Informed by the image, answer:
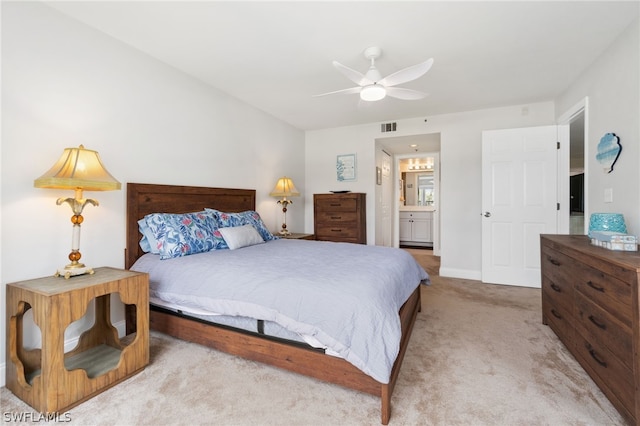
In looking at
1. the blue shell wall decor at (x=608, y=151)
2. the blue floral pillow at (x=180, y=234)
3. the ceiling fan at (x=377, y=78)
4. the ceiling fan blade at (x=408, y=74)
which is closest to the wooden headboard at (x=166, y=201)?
the blue floral pillow at (x=180, y=234)

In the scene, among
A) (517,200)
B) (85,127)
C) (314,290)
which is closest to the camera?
(314,290)

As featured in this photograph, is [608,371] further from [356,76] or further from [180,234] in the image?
[180,234]

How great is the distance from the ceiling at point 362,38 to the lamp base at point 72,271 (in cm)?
178

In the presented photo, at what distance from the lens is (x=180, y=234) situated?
2541mm

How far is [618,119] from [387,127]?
2827 millimetres

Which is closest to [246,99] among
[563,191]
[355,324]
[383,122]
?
[383,122]

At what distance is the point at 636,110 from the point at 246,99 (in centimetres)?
369

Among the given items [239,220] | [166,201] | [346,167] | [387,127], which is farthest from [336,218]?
[166,201]

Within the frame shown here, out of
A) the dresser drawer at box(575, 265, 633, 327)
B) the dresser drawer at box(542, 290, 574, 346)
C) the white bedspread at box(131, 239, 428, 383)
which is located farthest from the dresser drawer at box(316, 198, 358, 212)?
the dresser drawer at box(575, 265, 633, 327)

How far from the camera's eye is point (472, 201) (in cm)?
438

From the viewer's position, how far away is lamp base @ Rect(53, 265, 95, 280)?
72.7 inches

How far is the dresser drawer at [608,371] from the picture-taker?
1.39 metres

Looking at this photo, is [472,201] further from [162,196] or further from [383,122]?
[162,196]

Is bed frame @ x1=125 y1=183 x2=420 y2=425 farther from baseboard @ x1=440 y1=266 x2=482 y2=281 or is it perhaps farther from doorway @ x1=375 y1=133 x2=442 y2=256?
doorway @ x1=375 y1=133 x2=442 y2=256
